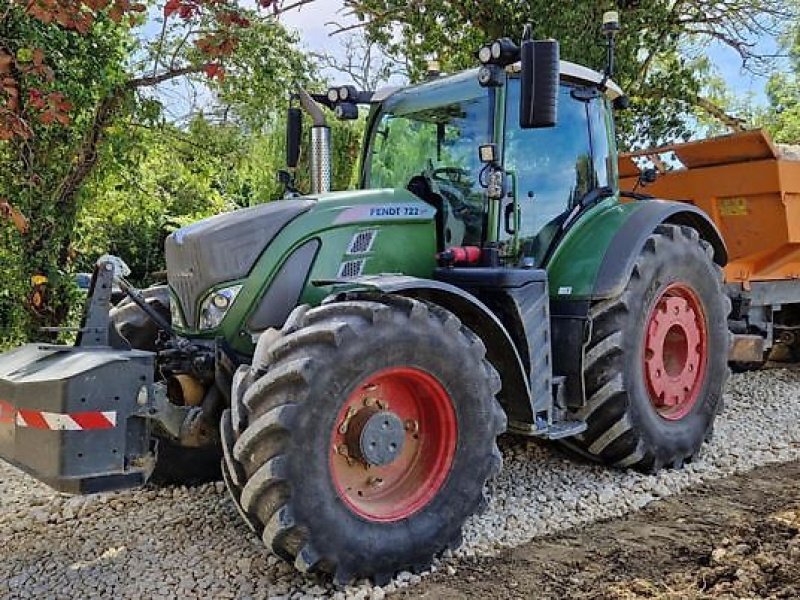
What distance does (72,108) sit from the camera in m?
6.04

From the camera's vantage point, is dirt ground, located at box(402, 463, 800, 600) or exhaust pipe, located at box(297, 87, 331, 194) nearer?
dirt ground, located at box(402, 463, 800, 600)

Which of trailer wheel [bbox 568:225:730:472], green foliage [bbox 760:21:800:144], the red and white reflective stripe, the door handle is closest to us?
the red and white reflective stripe

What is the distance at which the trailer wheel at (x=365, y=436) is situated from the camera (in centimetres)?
315

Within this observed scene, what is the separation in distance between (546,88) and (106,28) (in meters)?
4.25

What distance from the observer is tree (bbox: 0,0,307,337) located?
20.3 feet

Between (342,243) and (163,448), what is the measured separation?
61.9 inches

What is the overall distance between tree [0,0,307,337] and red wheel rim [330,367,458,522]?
11.1 feet

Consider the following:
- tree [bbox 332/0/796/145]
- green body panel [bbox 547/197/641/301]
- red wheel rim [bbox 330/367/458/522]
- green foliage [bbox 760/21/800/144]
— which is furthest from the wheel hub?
green foliage [bbox 760/21/800/144]

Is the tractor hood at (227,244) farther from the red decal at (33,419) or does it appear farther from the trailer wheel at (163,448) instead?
the red decal at (33,419)

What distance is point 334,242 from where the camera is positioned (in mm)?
4062

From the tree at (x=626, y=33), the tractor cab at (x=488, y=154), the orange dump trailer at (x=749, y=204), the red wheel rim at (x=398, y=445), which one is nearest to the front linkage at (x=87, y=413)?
the red wheel rim at (x=398, y=445)

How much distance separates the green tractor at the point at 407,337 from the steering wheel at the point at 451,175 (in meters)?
0.02

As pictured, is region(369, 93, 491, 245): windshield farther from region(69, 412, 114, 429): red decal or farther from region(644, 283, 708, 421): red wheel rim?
region(69, 412, 114, 429): red decal

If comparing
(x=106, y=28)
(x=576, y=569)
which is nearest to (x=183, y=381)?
(x=576, y=569)
